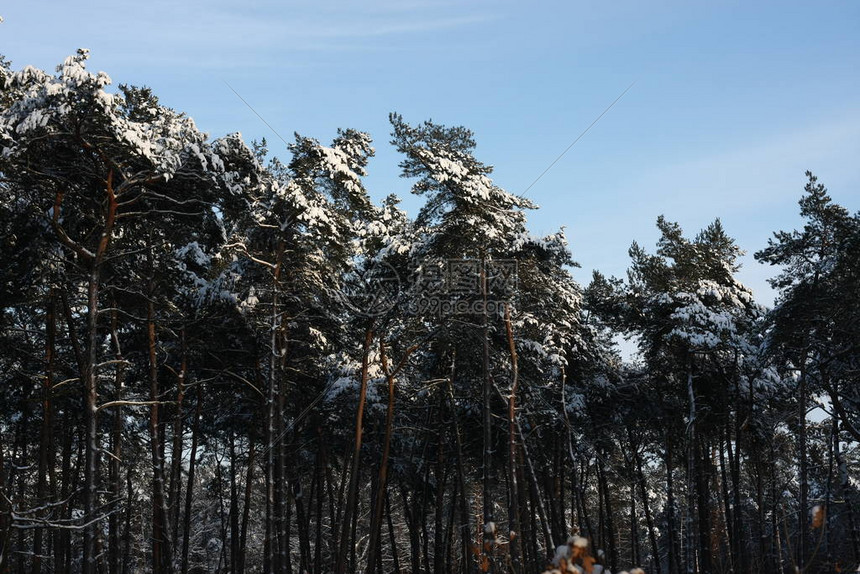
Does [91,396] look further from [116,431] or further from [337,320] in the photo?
[337,320]

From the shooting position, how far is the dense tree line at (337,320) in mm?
12711

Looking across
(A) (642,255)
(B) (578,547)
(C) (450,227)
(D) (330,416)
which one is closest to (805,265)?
(A) (642,255)

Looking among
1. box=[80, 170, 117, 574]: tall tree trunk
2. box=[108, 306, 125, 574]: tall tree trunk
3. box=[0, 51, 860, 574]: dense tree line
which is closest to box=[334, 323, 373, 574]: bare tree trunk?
box=[0, 51, 860, 574]: dense tree line

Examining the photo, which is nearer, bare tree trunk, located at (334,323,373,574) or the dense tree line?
the dense tree line

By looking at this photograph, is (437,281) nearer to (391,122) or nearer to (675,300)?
(391,122)

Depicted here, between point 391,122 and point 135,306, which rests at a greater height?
point 391,122

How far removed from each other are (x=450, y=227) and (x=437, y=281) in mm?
1598

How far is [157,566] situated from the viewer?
18.4 metres

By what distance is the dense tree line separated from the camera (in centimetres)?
1271

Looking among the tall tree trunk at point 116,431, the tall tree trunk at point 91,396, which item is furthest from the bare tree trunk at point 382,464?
the tall tree trunk at point 91,396

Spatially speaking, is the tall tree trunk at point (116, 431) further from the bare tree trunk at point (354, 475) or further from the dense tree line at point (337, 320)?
the bare tree trunk at point (354, 475)

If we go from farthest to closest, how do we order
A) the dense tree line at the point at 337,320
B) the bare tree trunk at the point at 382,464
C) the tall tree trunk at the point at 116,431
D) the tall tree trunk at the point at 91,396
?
the bare tree trunk at the point at 382,464, the tall tree trunk at the point at 116,431, the dense tree line at the point at 337,320, the tall tree trunk at the point at 91,396

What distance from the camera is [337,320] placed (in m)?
19.4

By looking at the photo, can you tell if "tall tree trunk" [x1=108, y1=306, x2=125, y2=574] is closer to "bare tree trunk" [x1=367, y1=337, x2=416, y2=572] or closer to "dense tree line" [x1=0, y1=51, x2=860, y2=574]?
"dense tree line" [x1=0, y1=51, x2=860, y2=574]
